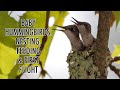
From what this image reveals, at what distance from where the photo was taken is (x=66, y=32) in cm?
235

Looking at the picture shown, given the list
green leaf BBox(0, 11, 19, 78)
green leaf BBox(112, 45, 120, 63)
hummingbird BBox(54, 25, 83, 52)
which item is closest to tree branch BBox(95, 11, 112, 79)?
green leaf BBox(112, 45, 120, 63)

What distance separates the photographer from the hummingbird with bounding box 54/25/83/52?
2273mm

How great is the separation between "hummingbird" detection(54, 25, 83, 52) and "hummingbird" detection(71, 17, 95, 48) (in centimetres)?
3

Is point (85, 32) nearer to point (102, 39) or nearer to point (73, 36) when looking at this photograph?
point (73, 36)

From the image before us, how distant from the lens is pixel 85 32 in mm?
2328

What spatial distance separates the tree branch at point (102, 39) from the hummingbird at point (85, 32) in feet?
0.79

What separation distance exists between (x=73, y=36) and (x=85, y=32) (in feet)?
0.32

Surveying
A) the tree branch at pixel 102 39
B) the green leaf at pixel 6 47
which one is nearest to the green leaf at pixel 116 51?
the tree branch at pixel 102 39

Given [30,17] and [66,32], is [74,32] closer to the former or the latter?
[66,32]

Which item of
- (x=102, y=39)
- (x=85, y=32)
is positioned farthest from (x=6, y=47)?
(x=85, y=32)
